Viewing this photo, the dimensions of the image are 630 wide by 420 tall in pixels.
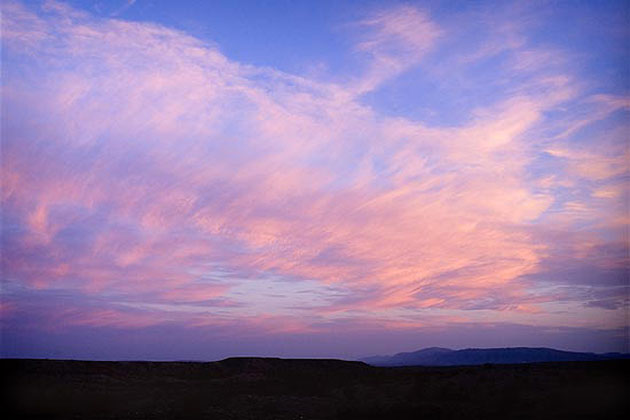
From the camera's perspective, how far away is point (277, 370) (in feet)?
253

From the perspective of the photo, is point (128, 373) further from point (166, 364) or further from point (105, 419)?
point (105, 419)

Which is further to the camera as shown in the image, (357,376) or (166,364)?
(166,364)

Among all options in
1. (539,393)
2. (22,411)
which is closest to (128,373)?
(22,411)

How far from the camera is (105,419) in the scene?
47.9 meters

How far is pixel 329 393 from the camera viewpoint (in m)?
61.6

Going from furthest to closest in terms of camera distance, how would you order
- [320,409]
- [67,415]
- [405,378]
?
[405,378]
[320,409]
[67,415]

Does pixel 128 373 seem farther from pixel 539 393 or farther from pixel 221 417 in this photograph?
pixel 539 393

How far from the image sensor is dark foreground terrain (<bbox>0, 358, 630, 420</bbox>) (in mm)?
51031

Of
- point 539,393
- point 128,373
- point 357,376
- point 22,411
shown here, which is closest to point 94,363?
point 128,373

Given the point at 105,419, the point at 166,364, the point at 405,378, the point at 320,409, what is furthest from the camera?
the point at 166,364

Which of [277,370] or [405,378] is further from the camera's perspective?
[277,370]

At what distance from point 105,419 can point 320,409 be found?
18.5 m

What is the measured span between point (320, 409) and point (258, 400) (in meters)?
6.46

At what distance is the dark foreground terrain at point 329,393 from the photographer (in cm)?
5103
